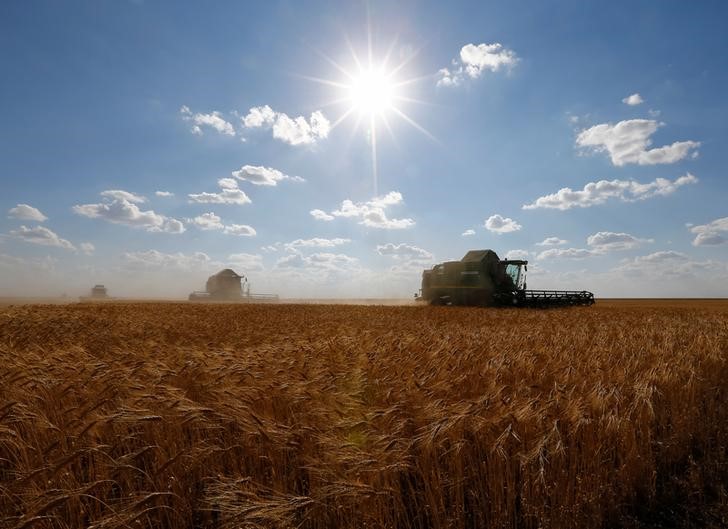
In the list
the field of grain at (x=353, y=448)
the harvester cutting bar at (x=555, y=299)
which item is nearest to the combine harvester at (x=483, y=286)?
the harvester cutting bar at (x=555, y=299)

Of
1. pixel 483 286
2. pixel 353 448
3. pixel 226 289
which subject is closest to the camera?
pixel 353 448

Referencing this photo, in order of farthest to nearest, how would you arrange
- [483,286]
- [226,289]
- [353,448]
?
[226,289] < [483,286] < [353,448]

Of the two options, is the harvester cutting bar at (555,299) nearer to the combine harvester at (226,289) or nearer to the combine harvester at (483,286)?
the combine harvester at (483,286)

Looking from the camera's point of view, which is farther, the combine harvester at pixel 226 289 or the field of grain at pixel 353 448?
the combine harvester at pixel 226 289

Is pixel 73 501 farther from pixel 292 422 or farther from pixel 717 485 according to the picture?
pixel 717 485

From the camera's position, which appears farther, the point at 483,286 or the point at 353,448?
the point at 483,286

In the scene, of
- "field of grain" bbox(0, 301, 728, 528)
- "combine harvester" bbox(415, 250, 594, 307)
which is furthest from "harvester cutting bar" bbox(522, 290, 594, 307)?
"field of grain" bbox(0, 301, 728, 528)

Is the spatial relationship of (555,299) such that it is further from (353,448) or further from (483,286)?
(353,448)

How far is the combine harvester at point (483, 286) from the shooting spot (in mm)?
28844

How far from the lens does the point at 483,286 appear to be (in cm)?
3011

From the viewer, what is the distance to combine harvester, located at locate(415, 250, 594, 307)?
28.8 m

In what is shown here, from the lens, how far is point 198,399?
159 inches

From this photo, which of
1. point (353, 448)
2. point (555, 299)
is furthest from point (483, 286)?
point (353, 448)

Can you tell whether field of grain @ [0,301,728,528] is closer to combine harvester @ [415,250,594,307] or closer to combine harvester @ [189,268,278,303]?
combine harvester @ [415,250,594,307]
